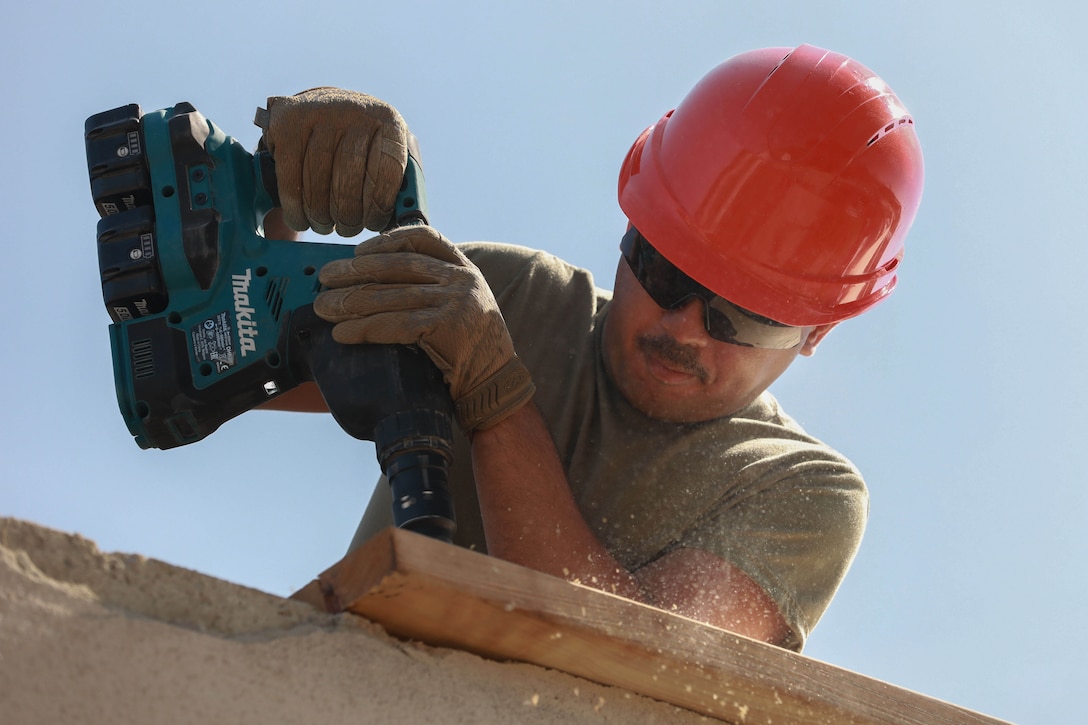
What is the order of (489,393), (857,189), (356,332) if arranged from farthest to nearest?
(857,189) < (489,393) < (356,332)

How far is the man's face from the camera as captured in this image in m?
2.73

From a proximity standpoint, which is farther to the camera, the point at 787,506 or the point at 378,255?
the point at 787,506

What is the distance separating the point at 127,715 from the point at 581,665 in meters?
0.66

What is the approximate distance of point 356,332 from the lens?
2.12 meters

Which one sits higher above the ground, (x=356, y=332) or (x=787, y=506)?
(x=356, y=332)

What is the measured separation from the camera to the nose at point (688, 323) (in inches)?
106

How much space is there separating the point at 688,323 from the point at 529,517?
694 millimetres

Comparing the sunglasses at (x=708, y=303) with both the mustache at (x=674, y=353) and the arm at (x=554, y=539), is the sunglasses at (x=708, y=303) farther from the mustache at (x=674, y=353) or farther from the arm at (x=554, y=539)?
the arm at (x=554, y=539)

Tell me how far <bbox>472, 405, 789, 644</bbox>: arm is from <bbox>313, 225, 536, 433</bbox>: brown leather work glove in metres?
0.15

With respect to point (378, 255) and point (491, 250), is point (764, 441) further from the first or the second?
point (378, 255)

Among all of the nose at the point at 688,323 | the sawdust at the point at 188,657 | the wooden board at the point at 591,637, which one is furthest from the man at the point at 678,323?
the sawdust at the point at 188,657

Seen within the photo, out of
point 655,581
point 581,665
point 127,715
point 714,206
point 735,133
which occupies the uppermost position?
point 735,133

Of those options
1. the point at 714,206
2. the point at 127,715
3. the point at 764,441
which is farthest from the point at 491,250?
the point at 127,715

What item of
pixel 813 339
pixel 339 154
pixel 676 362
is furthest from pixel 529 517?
pixel 813 339
